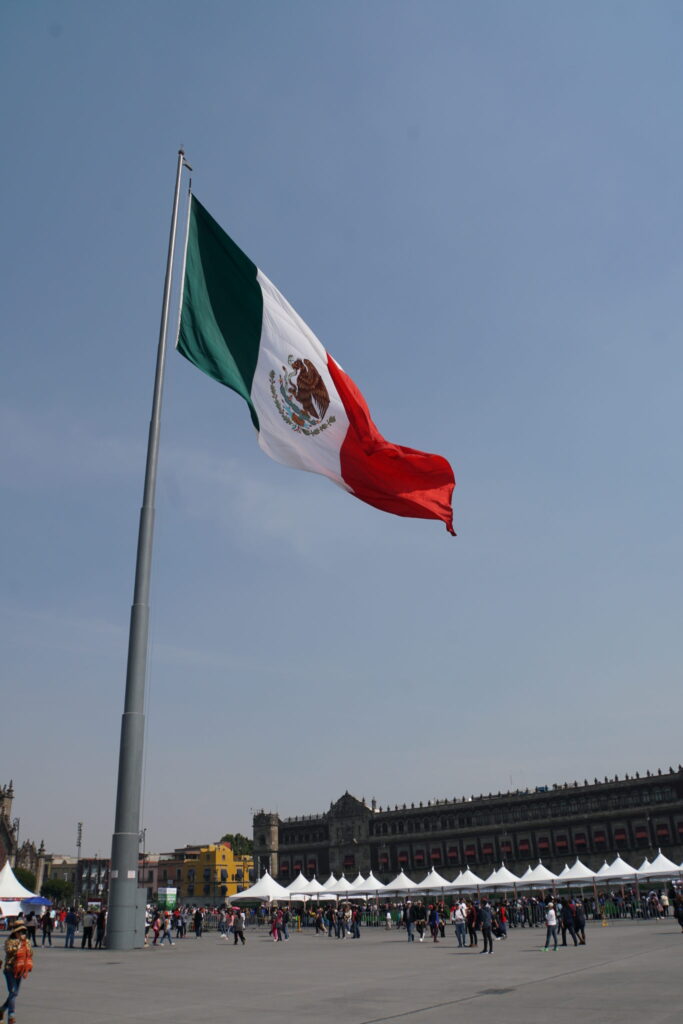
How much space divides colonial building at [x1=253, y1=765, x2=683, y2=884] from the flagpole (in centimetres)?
7932

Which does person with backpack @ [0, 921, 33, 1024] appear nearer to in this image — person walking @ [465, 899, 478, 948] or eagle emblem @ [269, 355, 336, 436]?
eagle emblem @ [269, 355, 336, 436]

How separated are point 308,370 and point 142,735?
7718 mm

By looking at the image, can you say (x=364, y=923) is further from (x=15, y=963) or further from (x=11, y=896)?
(x=15, y=963)

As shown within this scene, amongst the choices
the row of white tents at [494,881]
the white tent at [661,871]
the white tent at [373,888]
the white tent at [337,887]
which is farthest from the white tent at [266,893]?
the white tent at [661,871]

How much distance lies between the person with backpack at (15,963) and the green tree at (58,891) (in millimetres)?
113679

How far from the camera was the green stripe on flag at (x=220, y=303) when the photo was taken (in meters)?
16.2

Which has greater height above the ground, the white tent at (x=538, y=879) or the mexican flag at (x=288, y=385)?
the mexican flag at (x=288, y=385)

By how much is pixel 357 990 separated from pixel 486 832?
8520 centimetres

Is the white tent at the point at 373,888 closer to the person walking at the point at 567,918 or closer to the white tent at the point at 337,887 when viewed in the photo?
the white tent at the point at 337,887

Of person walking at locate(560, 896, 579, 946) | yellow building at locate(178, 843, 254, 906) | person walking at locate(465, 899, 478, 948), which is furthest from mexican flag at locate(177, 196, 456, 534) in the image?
yellow building at locate(178, 843, 254, 906)

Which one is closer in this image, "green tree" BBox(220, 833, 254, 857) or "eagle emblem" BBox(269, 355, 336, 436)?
"eagle emblem" BBox(269, 355, 336, 436)

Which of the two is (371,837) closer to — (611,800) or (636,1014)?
(611,800)

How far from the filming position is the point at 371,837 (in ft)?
329

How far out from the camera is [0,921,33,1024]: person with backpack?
9633mm
